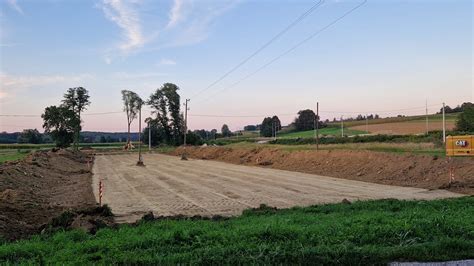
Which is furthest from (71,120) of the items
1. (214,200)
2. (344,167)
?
(214,200)

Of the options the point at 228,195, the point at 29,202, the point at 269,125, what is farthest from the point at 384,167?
the point at 269,125

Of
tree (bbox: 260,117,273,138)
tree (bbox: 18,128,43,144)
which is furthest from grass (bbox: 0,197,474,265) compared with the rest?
tree (bbox: 18,128,43,144)

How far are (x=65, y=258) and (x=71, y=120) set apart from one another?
127 m

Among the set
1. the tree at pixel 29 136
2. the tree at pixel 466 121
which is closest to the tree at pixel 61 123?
the tree at pixel 29 136

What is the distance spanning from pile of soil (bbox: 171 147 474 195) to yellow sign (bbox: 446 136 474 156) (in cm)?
187

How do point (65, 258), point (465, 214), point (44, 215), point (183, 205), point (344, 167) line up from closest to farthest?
point (65, 258)
point (465, 214)
point (44, 215)
point (183, 205)
point (344, 167)

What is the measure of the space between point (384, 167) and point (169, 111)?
119 metres

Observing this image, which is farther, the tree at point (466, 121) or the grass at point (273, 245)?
the tree at point (466, 121)

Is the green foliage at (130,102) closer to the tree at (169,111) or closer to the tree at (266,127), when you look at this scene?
the tree at (169,111)

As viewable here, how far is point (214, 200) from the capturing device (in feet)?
77.7

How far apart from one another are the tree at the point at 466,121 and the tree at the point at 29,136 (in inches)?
5707

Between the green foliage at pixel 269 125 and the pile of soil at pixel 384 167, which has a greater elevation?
the green foliage at pixel 269 125

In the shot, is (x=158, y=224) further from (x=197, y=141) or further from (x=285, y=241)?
(x=197, y=141)

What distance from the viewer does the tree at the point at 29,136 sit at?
571 feet
